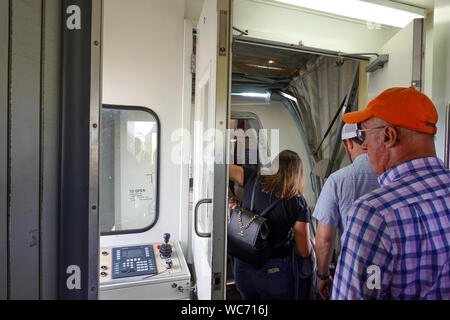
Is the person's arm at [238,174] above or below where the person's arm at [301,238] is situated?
above

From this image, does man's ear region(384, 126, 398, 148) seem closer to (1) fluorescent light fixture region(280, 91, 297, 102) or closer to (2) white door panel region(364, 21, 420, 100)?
(2) white door panel region(364, 21, 420, 100)

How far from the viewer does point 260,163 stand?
102 inches

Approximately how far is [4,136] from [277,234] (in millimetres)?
1720

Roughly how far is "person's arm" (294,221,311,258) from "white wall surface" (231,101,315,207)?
1105mm

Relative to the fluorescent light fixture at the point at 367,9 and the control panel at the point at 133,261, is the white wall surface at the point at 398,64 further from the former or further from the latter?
the control panel at the point at 133,261

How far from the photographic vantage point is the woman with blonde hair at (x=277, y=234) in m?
1.87

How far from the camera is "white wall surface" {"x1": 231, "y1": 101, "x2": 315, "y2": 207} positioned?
2854mm

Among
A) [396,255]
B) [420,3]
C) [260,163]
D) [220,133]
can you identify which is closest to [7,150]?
[220,133]

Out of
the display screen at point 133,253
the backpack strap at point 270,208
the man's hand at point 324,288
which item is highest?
the backpack strap at point 270,208

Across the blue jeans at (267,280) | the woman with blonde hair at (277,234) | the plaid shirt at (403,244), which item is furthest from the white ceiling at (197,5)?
the blue jeans at (267,280)

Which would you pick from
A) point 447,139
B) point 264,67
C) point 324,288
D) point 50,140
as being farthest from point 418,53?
Result: point 50,140

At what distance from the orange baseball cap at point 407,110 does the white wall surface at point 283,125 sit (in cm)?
190

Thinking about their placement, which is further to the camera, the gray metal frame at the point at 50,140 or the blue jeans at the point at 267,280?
the blue jeans at the point at 267,280

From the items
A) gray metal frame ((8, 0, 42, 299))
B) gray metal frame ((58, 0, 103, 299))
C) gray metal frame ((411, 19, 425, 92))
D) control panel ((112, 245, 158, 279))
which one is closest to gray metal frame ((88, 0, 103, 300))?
gray metal frame ((58, 0, 103, 299))
